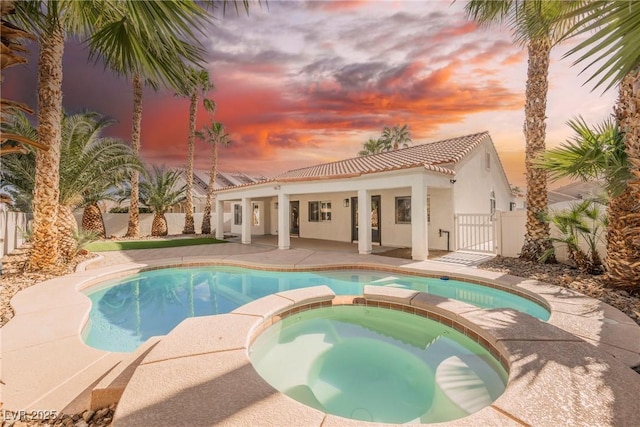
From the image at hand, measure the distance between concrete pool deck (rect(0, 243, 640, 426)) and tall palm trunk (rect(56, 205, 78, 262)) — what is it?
4647 millimetres

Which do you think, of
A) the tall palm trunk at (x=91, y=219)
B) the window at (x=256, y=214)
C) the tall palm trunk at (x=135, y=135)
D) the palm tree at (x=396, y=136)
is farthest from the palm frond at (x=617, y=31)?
the palm tree at (x=396, y=136)

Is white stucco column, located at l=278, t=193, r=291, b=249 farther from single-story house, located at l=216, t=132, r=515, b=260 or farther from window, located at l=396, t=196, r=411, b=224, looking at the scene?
window, located at l=396, t=196, r=411, b=224

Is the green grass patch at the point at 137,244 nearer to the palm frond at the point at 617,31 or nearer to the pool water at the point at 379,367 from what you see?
the pool water at the point at 379,367

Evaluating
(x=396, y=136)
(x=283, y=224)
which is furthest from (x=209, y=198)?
(x=396, y=136)

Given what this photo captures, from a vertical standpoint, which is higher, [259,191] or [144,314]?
[259,191]

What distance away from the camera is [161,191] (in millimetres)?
21969

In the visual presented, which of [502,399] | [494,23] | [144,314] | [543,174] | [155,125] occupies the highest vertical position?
[155,125]

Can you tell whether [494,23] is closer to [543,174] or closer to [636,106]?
[543,174]

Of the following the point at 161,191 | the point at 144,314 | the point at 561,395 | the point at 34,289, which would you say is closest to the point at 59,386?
the point at 144,314

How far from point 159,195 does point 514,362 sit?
24.0 metres

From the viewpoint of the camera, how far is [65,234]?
10539mm

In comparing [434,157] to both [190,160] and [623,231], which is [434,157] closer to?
[623,231]

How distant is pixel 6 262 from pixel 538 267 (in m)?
18.2

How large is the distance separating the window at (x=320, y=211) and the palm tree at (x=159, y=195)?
1163 centimetres
